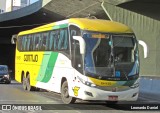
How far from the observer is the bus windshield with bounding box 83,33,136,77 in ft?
50.3

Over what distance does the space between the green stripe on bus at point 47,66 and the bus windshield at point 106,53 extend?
10.4 ft

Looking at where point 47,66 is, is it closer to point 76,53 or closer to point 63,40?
point 63,40

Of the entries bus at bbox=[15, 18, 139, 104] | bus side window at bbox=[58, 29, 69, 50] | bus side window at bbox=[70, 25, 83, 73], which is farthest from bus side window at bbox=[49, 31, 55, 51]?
bus side window at bbox=[70, 25, 83, 73]

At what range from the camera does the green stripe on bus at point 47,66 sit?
18797 mm

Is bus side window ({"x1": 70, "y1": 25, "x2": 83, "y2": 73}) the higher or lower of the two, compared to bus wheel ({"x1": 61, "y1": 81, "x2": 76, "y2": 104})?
higher

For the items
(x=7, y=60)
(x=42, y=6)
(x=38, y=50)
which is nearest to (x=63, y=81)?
(x=38, y=50)

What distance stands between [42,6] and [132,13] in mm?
11279

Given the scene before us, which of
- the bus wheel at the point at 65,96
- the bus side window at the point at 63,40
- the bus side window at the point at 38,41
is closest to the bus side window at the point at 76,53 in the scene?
the bus side window at the point at 63,40

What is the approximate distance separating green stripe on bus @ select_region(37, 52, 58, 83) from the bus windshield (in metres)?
3.16

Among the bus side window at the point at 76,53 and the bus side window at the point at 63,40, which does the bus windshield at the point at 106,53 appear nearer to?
the bus side window at the point at 76,53

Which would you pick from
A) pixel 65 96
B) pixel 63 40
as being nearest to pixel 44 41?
pixel 63 40

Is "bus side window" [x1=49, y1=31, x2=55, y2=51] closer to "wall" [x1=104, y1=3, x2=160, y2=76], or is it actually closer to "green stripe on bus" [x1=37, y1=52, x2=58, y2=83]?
"green stripe on bus" [x1=37, y1=52, x2=58, y2=83]

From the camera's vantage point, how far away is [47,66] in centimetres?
1966

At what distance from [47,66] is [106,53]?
4842 mm
